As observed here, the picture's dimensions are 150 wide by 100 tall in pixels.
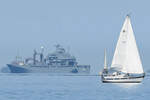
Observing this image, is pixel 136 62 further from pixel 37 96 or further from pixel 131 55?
pixel 37 96

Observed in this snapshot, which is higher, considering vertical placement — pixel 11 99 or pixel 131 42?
pixel 131 42

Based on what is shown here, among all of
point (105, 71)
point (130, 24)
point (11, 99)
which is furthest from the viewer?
point (105, 71)

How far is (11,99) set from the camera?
7088 centimetres

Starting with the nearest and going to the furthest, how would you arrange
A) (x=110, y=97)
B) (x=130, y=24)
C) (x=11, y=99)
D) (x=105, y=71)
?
1. (x=11, y=99)
2. (x=110, y=97)
3. (x=130, y=24)
4. (x=105, y=71)

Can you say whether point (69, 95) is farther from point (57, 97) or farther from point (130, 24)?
point (130, 24)

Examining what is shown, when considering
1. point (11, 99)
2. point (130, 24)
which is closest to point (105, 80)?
point (130, 24)

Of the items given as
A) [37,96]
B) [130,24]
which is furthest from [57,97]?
[130,24]

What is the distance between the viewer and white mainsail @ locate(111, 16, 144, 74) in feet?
358

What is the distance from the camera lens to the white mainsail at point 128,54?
4291 inches

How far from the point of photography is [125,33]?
356 ft

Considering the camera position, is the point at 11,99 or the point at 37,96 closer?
the point at 11,99

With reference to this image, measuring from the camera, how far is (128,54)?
10912cm

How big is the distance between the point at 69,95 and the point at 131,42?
3291cm

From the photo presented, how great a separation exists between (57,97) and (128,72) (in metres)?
36.6
